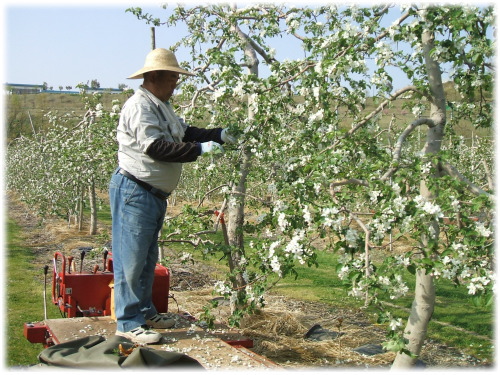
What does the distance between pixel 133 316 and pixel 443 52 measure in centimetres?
281

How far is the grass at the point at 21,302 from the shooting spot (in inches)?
248

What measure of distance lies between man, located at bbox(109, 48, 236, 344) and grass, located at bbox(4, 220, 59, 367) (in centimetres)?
205

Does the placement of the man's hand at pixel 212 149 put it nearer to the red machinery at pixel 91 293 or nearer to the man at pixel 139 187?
the man at pixel 139 187

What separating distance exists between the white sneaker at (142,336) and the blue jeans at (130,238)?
2.0 inches

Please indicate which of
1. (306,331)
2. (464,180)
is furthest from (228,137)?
(306,331)

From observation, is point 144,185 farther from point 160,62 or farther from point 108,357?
point 108,357

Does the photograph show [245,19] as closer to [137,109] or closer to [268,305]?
[137,109]

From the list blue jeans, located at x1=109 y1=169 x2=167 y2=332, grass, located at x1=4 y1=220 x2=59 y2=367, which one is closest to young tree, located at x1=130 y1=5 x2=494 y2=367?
blue jeans, located at x1=109 y1=169 x2=167 y2=332

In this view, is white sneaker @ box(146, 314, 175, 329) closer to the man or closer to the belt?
the man

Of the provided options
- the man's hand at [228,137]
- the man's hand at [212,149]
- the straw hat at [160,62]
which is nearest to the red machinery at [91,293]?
the man's hand at [228,137]

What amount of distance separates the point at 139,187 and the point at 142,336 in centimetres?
100

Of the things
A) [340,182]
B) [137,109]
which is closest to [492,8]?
[340,182]

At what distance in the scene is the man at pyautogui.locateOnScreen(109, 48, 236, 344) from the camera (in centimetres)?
425

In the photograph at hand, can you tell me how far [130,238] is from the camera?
14.3 ft
